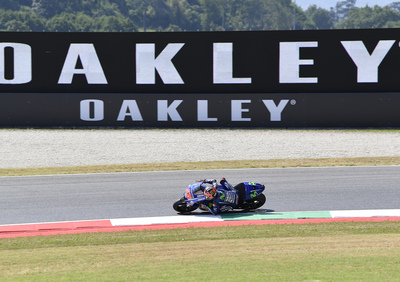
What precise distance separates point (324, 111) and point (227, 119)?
3.95 metres

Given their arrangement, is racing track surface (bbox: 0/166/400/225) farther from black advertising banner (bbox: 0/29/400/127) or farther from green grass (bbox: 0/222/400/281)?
black advertising banner (bbox: 0/29/400/127)

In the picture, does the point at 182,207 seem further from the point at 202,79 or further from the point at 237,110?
the point at 202,79

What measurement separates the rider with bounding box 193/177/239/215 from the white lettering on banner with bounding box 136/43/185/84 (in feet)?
47.9

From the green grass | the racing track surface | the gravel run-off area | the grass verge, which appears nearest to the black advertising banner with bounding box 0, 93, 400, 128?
the gravel run-off area

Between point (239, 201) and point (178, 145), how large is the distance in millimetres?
10190

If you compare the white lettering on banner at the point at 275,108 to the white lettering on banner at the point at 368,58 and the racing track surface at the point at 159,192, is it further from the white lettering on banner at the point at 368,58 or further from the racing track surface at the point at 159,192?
the racing track surface at the point at 159,192

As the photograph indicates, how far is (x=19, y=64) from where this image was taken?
25875 millimetres

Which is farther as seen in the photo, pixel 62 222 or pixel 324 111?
pixel 324 111

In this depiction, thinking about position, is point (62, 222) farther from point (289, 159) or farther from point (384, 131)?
point (384, 131)

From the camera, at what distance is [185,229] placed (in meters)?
10.3

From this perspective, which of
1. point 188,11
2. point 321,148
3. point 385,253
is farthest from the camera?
point 188,11

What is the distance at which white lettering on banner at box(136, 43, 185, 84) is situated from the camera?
84.0ft

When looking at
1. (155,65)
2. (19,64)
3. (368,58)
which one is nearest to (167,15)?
(19,64)

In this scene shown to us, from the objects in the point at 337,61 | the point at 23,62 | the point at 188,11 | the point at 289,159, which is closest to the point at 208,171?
the point at 289,159
